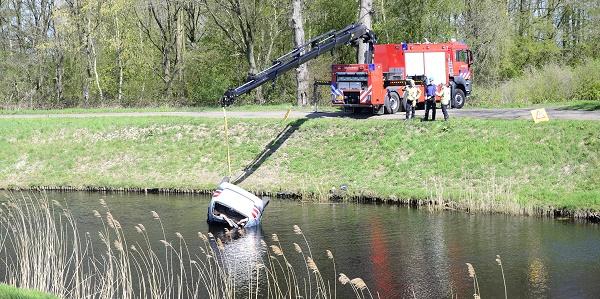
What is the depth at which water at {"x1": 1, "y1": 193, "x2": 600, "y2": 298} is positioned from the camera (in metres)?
18.1

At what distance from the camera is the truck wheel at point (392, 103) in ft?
121

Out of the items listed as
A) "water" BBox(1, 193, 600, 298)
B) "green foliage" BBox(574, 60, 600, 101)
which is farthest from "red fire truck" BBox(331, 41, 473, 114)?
"water" BBox(1, 193, 600, 298)

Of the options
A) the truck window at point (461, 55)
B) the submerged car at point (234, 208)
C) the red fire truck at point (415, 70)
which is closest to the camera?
the submerged car at point (234, 208)

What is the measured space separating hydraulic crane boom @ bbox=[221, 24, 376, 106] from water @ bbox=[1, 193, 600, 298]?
4.58 m

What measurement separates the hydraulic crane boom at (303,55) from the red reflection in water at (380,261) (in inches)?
331

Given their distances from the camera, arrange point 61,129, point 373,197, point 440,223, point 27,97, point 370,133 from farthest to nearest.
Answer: point 27,97, point 61,129, point 370,133, point 373,197, point 440,223

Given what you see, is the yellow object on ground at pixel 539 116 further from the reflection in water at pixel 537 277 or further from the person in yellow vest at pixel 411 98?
the reflection in water at pixel 537 277

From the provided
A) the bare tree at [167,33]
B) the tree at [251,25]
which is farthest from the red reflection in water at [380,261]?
the bare tree at [167,33]

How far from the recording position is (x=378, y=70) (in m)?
35.7

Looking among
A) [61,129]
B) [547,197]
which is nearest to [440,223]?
[547,197]

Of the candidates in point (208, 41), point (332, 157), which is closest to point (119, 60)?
point (208, 41)

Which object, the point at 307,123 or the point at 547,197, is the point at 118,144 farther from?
the point at 547,197

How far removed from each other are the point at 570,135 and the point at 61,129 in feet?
84.3

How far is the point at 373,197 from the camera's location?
29594 mm
